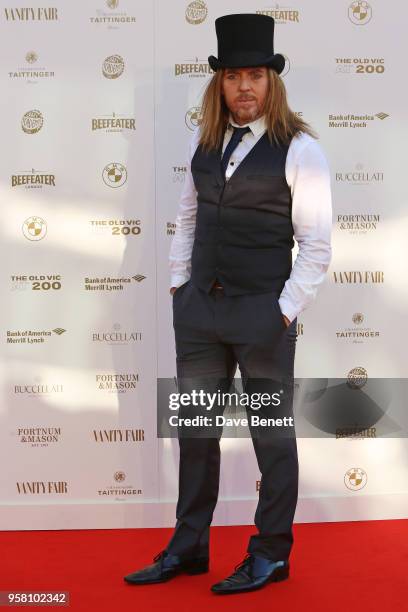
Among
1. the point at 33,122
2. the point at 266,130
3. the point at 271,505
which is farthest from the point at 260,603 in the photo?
the point at 33,122

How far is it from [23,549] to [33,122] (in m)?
1.48

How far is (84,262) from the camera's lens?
3342 millimetres

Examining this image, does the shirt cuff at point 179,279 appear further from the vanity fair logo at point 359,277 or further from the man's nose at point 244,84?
the vanity fair logo at point 359,277

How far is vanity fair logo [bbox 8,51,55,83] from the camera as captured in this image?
3270mm

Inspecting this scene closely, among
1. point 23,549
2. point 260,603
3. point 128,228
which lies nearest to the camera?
point 260,603

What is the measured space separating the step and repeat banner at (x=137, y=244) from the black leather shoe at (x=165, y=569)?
0.60 meters

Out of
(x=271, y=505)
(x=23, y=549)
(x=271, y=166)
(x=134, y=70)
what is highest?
(x=134, y=70)

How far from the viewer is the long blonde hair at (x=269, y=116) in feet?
8.74

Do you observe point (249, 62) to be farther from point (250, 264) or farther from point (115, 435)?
point (115, 435)

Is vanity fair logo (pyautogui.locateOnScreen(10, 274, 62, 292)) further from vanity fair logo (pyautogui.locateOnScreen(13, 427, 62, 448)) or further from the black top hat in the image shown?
the black top hat

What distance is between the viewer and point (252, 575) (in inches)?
106

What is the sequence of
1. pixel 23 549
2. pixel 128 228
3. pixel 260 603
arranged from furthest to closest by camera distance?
pixel 128 228 < pixel 23 549 < pixel 260 603

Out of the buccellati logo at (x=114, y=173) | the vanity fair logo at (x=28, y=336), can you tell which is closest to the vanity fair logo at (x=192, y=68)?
the buccellati logo at (x=114, y=173)

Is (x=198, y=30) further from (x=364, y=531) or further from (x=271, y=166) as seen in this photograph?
(x=364, y=531)
